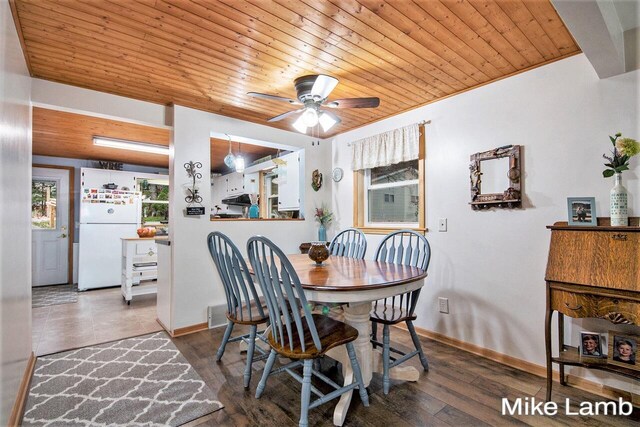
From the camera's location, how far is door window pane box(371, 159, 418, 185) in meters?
3.25

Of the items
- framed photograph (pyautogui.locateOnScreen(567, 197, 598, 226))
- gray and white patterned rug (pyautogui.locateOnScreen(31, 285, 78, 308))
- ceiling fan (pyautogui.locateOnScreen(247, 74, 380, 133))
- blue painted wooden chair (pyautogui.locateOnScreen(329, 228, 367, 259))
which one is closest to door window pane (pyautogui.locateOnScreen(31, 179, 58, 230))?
gray and white patterned rug (pyautogui.locateOnScreen(31, 285, 78, 308))

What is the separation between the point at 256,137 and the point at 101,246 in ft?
11.9

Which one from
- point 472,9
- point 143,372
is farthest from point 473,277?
point 143,372

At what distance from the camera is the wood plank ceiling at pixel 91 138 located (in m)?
3.45

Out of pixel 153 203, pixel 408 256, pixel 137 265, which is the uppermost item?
pixel 153 203

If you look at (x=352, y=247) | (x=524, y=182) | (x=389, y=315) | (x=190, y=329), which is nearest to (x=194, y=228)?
(x=190, y=329)

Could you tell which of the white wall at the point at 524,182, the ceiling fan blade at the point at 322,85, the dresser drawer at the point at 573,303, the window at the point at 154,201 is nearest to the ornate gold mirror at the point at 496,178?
the white wall at the point at 524,182

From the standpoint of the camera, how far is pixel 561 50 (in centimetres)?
205

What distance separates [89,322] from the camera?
131 inches

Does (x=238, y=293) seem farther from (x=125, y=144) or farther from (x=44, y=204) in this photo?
(x=44, y=204)

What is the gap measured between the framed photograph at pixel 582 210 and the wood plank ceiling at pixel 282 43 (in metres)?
1.05

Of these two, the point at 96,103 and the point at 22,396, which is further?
the point at 96,103

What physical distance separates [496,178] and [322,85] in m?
1.62

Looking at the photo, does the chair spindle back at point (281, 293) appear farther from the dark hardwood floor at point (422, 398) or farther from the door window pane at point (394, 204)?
the door window pane at point (394, 204)
